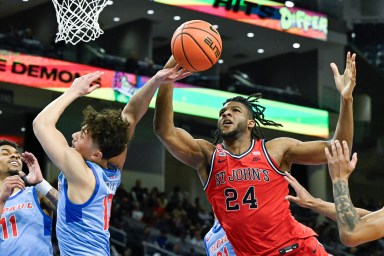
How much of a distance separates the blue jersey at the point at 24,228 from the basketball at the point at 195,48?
73.7 inches

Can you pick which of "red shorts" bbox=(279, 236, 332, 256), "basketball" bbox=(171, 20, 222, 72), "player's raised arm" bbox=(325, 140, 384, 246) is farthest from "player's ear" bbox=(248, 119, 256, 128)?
"player's raised arm" bbox=(325, 140, 384, 246)

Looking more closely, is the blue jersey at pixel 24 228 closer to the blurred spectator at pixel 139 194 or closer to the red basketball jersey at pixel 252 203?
the red basketball jersey at pixel 252 203

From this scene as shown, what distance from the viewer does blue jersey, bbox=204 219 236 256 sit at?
6141 mm

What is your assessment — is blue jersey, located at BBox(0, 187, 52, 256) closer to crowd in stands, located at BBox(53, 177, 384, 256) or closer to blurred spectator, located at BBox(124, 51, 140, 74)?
crowd in stands, located at BBox(53, 177, 384, 256)

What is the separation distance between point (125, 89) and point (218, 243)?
47.6 ft

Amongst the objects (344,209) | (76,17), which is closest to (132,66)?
(76,17)

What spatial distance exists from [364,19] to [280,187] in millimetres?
24481

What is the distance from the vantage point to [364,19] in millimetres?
28875

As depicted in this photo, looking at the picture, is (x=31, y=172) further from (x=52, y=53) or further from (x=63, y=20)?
(x=52, y=53)

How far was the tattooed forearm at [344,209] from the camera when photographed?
406cm

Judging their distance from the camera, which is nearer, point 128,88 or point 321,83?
point 128,88

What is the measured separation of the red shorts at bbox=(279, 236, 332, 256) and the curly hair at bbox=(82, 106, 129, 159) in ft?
5.90

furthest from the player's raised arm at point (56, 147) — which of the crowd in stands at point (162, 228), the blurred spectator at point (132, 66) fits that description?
the blurred spectator at point (132, 66)

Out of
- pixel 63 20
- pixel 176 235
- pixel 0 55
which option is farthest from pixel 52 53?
pixel 63 20
